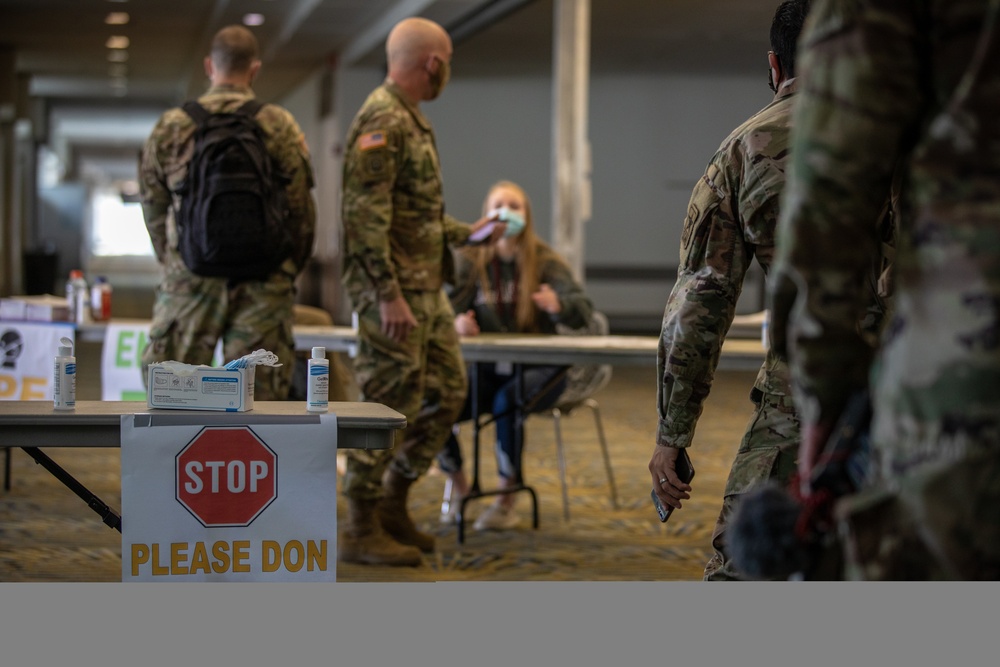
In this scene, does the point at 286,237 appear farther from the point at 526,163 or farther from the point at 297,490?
the point at 526,163

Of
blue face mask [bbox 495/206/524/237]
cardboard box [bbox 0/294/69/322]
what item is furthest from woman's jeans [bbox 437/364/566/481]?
cardboard box [bbox 0/294/69/322]

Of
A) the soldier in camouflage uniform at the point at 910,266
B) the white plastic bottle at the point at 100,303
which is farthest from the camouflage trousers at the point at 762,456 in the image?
the white plastic bottle at the point at 100,303

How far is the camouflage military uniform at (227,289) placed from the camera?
369 centimetres

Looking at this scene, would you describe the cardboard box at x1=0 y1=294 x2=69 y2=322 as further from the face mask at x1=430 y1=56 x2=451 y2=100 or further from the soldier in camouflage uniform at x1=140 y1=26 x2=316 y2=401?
the face mask at x1=430 y1=56 x2=451 y2=100

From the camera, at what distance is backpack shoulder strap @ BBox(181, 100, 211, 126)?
3.66m

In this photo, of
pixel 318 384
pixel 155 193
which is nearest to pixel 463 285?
pixel 155 193

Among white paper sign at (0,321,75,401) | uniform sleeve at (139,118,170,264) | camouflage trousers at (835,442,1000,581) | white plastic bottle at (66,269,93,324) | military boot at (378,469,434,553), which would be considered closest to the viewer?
camouflage trousers at (835,442,1000,581)

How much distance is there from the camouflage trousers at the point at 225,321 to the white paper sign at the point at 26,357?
129cm

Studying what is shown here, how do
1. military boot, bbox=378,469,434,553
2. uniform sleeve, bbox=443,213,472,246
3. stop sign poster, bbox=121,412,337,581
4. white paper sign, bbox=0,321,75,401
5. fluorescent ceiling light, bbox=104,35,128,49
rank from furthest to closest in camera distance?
fluorescent ceiling light, bbox=104,35,128,49 < white paper sign, bbox=0,321,75,401 < military boot, bbox=378,469,434,553 < uniform sleeve, bbox=443,213,472,246 < stop sign poster, bbox=121,412,337,581

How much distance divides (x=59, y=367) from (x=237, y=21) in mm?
11353

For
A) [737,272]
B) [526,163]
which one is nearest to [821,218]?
[737,272]

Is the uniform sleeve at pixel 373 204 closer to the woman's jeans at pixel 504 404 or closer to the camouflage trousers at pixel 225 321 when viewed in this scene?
the camouflage trousers at pixel 225 321

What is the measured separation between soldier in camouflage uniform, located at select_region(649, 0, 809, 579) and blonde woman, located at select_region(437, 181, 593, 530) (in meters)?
2.70

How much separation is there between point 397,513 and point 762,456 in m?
2.34
